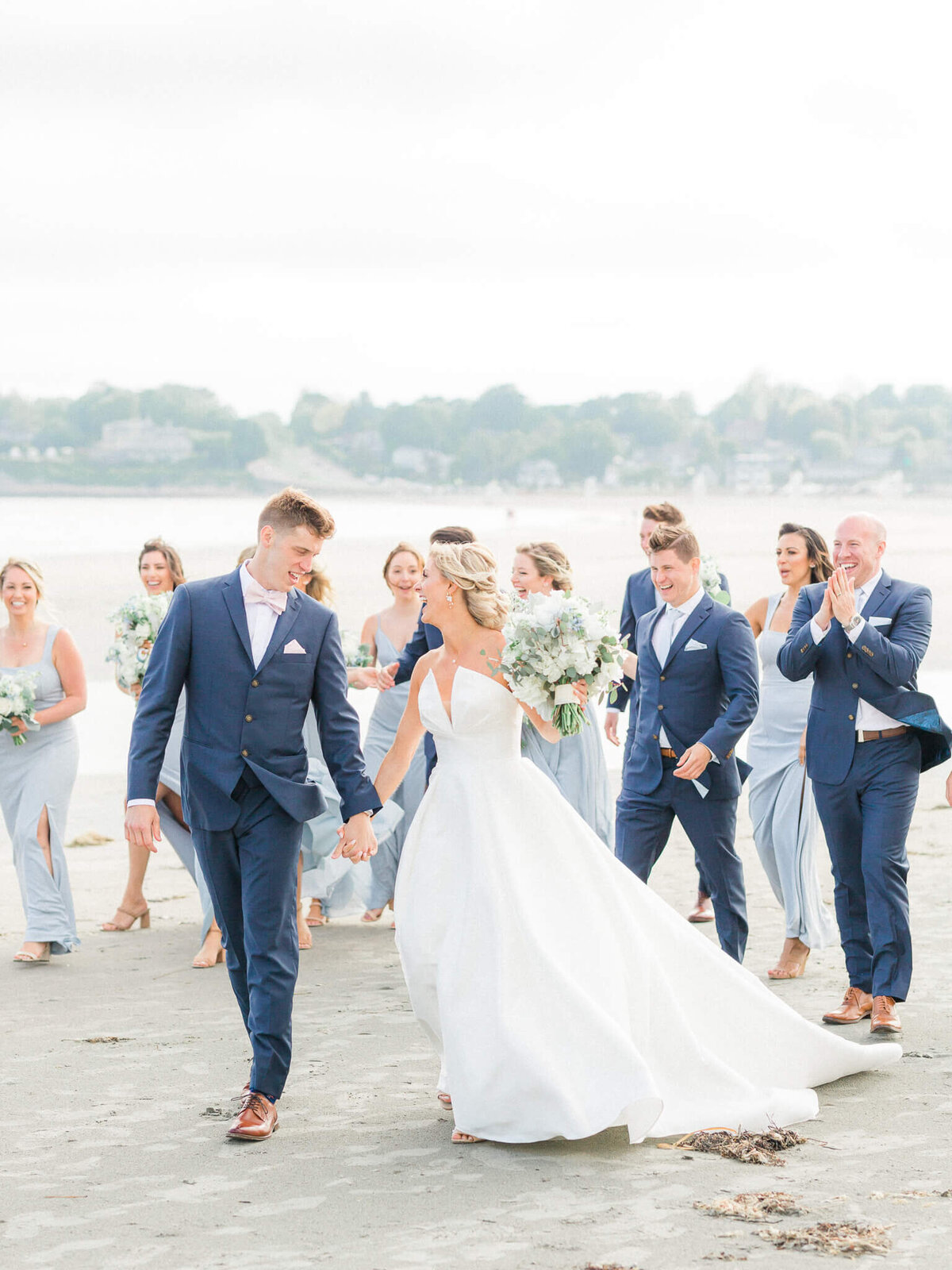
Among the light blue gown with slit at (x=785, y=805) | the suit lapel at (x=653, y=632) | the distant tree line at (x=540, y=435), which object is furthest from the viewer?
the distant tree line at (x=540, y=435)

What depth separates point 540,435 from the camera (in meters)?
89.7

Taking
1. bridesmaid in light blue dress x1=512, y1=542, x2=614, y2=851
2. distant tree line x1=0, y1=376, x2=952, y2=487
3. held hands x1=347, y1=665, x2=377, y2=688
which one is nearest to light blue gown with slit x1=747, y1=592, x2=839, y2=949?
bridesmaid in light blue dress x1=512, y1=542, x2=614, y2=851

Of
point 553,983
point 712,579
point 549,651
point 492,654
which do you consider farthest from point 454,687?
point 712,579

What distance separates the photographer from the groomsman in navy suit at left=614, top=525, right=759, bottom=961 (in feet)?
23.5

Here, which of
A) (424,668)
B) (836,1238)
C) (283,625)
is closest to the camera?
(836,1238)

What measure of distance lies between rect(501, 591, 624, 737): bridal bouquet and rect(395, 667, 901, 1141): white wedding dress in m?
0.15

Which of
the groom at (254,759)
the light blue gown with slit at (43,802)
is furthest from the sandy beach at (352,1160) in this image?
the light blue gown with slit at (43,802)

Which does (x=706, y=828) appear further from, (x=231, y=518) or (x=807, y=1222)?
(x=231, y=518)

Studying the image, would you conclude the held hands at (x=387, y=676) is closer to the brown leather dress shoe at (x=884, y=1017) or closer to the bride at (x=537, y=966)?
the bride at (x=537, y=966)

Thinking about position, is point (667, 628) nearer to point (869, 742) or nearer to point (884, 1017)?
point (869, 742)

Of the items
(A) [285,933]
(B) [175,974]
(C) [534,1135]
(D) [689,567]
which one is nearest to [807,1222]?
(C) [534,1135]

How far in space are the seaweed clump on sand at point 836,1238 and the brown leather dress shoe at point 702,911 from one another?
196 inches

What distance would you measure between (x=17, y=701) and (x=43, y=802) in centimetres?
61

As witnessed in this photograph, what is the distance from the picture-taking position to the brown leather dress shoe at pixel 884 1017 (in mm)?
6766
